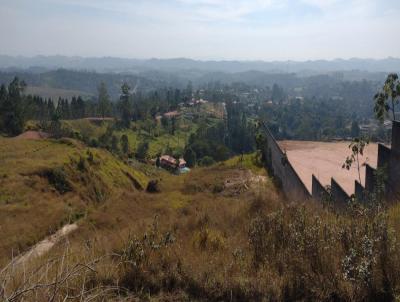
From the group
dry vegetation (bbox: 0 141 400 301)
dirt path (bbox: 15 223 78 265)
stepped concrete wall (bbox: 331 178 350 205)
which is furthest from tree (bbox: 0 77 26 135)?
dry vegetation (bbox: 0 141 400 301)

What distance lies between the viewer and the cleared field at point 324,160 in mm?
18141

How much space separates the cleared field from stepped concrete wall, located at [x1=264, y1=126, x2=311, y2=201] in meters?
0.91

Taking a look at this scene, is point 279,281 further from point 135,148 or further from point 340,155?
point 135,148

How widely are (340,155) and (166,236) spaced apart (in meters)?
23.3

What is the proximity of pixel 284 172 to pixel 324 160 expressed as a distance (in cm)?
781

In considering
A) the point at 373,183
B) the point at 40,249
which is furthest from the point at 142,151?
the point at 373,183

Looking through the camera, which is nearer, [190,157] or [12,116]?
[12,116]

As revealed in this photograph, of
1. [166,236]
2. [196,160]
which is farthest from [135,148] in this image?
[166,236]

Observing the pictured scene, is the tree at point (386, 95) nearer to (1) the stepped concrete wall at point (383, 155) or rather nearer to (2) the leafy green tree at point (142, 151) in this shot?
(1) the stepped concrete wall at point (383, 155)

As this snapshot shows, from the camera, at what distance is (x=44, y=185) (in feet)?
75.6

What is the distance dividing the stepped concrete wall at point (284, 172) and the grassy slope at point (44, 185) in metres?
7.20

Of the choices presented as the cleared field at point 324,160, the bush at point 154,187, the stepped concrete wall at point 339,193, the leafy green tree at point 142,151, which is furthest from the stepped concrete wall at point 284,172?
the leafy green tree at point 142,151

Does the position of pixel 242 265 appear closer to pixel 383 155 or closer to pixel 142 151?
pixel 383 155

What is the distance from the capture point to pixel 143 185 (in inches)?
1240
